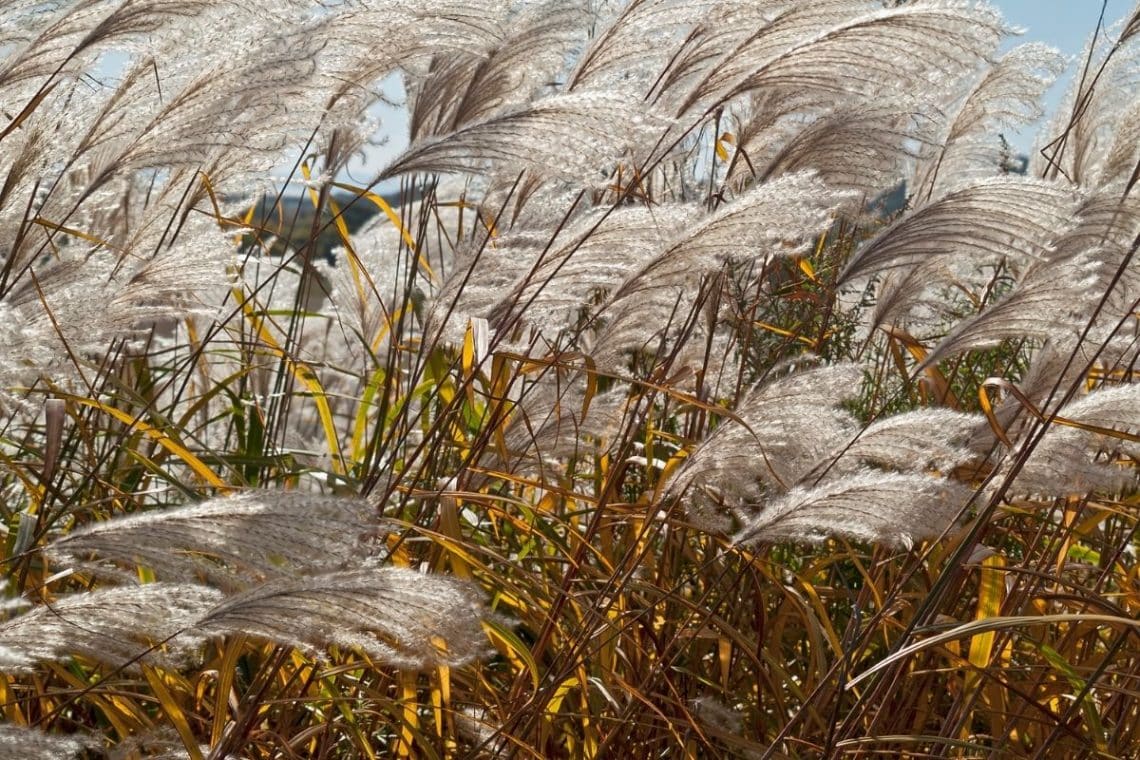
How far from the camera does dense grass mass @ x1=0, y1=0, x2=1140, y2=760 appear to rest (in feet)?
6.04

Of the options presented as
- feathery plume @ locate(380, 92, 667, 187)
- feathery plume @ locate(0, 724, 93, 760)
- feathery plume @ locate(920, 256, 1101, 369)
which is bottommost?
feathery plume @ locate(0, 724, 93, 760)

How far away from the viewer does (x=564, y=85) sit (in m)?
2.67

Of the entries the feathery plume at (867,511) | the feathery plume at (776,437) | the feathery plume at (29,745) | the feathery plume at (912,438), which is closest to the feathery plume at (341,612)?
the feathery plume at (29,745)

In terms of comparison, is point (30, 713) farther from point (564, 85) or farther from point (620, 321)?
point (564, 85)

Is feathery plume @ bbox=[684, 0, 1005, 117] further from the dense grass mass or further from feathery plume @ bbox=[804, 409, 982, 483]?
feathery plume @ bbox=[804, 409, 982, 483]

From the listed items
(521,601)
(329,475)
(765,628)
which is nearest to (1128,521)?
(765,628)

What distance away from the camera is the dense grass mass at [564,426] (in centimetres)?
184

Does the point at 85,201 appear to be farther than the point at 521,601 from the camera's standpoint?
No

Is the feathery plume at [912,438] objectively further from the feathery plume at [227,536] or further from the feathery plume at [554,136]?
the feathery plume at [227,536]

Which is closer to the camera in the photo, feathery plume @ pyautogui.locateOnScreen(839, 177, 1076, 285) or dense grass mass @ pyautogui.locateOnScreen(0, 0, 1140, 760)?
dense grass mass @ pyautogui.locateOnScreen(0, 0, 1140, 760)

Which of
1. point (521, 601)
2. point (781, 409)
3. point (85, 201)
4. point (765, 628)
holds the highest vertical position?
point (85, 201)

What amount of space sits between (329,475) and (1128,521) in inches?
78.6

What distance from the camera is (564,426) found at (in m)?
2.68

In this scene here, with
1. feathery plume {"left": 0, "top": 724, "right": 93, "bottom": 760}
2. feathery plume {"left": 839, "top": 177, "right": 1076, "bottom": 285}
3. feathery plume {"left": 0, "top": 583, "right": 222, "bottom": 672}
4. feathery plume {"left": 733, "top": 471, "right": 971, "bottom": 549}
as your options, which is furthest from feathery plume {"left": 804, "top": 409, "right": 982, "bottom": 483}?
feathery plume {"left": 0, "top": 724, "right": 93, "bottom": 760}
